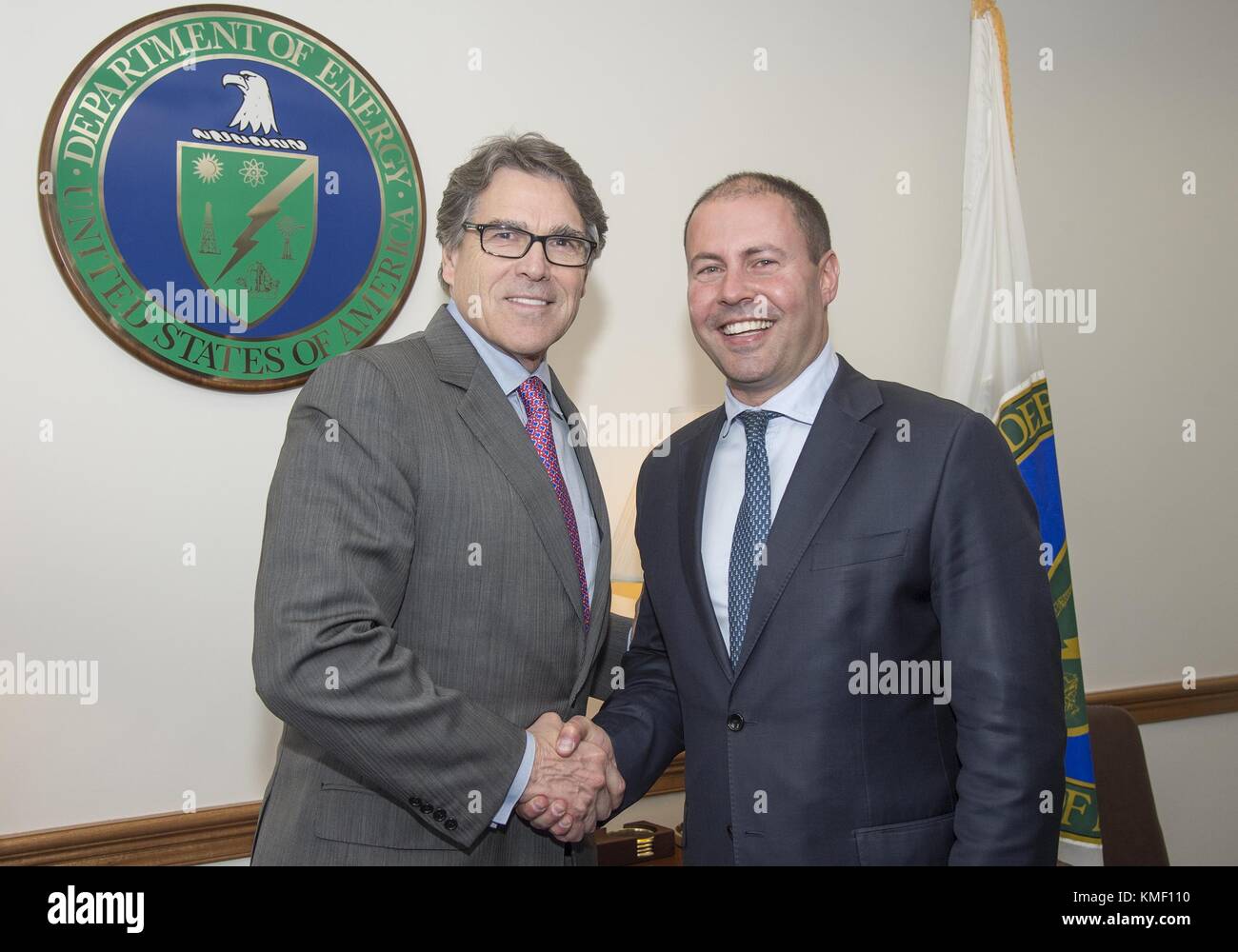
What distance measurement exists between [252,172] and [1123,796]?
114 inches

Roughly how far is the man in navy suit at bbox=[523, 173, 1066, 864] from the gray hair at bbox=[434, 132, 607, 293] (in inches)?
13.7

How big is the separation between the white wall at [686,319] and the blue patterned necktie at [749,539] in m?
1.07

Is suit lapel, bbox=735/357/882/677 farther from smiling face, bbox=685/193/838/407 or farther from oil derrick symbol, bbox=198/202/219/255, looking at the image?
oil derrick symbol, bbox=198/202/219/255

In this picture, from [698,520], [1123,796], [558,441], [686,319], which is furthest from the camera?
[686,319]

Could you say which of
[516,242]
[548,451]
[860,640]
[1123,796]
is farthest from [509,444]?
[1123,796]

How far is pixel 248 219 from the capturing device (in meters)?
2.54

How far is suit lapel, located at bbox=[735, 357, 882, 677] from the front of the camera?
67.2 inches

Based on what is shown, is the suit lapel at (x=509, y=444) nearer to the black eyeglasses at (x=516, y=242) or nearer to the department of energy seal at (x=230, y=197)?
the black eyeglasses at (x=516, y=242)

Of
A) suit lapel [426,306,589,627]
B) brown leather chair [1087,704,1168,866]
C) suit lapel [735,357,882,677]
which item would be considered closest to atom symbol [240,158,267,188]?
suit lapel [426,306,589,627]

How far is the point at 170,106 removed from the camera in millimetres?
2453

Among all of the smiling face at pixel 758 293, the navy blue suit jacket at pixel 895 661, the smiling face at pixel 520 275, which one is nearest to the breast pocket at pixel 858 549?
the navy blue suit jacket at pixel 895 661

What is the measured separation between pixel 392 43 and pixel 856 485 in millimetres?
1810

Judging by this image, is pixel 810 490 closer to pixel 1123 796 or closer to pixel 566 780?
pixel 566 780

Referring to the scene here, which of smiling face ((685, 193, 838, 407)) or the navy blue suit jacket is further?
smiling face ((685, 193, 838, 407))
